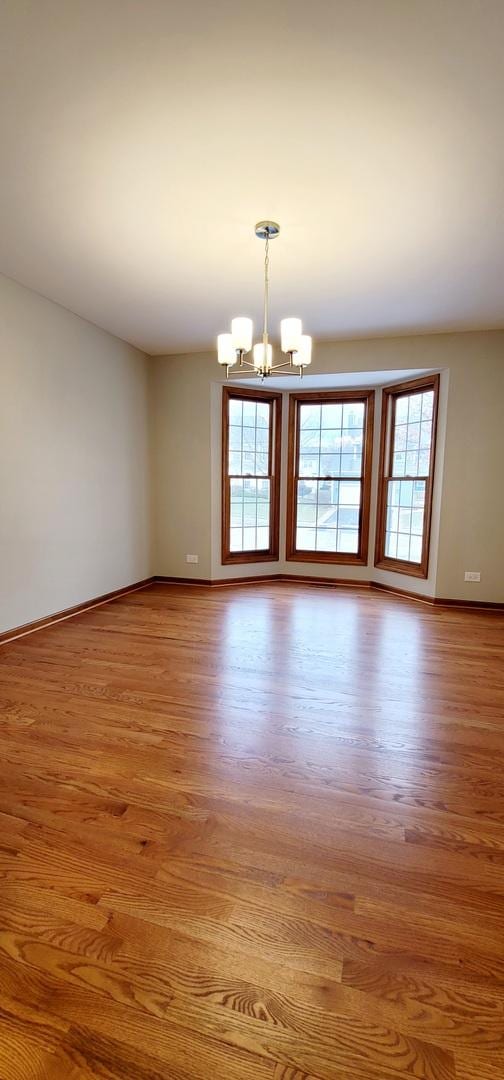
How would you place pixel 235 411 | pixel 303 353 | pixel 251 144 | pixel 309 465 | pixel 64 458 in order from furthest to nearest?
pixel 309 465, pixel 235 411, pixel 64 458, pixel 303 353, pixel 251 144

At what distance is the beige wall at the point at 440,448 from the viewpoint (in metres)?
4.34

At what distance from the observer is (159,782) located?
183 centimetres

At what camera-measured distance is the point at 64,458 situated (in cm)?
391

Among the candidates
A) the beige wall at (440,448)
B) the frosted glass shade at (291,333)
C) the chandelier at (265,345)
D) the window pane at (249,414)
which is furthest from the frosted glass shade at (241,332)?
the window pane at (249,414)

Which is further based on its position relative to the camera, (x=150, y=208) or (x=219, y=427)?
(x=219, y=427)

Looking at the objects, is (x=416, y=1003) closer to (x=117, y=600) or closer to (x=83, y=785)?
(x=83, y=785)

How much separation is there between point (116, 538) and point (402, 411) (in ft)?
11.3

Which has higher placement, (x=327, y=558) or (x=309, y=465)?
(x=309, y=465)

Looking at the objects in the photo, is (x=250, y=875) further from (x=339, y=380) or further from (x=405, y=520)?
(x=339, y=380)

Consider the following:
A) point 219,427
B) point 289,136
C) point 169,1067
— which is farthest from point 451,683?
point 219,427

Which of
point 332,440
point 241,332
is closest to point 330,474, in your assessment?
point 332,440

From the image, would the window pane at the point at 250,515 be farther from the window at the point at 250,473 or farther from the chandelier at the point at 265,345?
the chandelier at the point at 265,345

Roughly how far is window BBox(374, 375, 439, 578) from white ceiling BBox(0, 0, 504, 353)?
4.88 ft

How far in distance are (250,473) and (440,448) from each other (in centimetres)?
212
